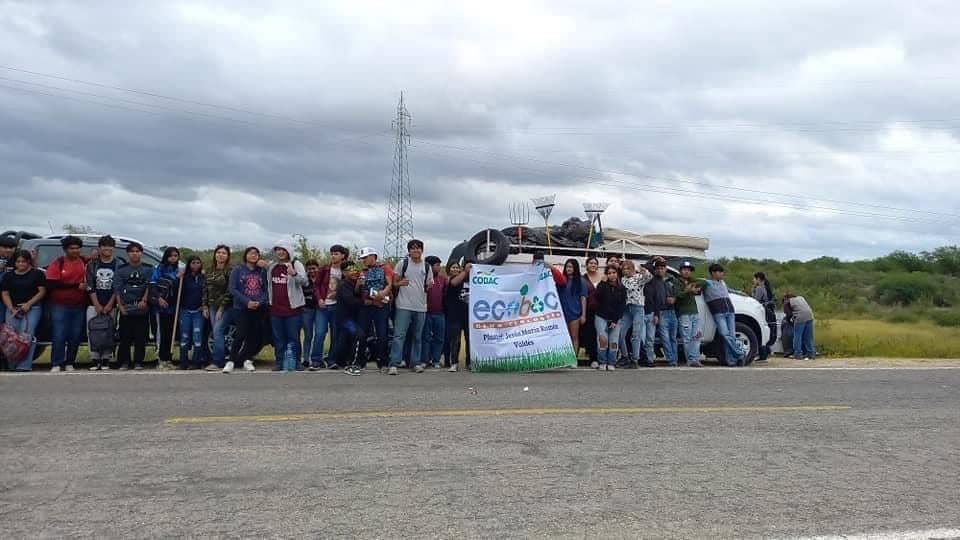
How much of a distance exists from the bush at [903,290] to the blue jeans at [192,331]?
46.7 metres

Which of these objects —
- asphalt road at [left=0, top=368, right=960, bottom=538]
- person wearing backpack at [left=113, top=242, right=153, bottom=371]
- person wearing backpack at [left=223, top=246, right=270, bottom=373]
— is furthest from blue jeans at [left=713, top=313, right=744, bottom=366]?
person wearing backpack at [left=113, top=242, right=153, bottom=371]

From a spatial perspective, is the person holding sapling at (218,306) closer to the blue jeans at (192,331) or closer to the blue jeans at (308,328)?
the blue jeans at (192,331)

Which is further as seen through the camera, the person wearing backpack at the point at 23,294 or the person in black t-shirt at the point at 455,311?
the person in black t-shirt at the point at 455,311

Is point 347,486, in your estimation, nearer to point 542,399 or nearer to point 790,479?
point 790,479

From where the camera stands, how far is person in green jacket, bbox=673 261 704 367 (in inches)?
505

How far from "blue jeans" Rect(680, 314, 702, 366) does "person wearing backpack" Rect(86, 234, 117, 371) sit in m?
8.73

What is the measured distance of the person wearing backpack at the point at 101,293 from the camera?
1091 cm

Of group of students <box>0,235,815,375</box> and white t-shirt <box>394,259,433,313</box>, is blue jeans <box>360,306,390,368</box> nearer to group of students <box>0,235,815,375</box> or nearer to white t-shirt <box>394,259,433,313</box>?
group of students <box>0,235,815,375</box>

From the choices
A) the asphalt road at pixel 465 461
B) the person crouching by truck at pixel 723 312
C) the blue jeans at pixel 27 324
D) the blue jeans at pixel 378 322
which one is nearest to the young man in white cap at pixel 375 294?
the blue jeans at pixel 378 322

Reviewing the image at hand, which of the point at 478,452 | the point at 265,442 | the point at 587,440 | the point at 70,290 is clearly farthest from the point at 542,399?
the point at 70,290

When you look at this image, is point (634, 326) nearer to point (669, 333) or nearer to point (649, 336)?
point (649, 336)

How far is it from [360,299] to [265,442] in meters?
4.96

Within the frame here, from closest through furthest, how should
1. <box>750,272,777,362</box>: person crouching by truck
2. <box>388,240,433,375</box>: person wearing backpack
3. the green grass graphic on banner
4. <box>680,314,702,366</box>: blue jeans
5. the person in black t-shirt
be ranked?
<box>388,240,433,375</box>: person wearing backpack < the green grass graphic on banner < the person in black t-shirt < <box>680,314,702,366</box>: blue jeans < <box>750,272,777,362</box>: person crouching by truck

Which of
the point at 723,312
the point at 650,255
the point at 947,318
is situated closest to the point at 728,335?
the point at 723,312
